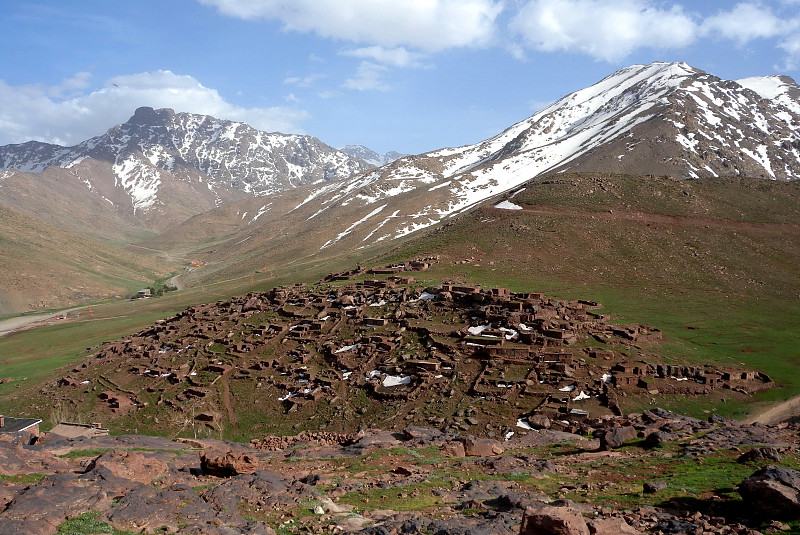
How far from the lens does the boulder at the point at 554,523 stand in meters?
10.2

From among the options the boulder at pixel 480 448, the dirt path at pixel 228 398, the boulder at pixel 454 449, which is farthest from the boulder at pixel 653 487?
the dirt path at pixel 228 398

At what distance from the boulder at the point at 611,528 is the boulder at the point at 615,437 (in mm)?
10486

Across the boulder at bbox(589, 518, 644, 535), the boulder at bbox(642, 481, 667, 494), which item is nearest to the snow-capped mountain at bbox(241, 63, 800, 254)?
the boulder at bbox(642, 481, 667, 494)

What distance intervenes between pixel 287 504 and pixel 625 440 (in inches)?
587

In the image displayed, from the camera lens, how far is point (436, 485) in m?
17.4

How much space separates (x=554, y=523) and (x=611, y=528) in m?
1.91

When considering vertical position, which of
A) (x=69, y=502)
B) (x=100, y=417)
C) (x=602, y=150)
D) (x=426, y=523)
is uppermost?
(x=602, y=150)

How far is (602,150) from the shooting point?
143 metres

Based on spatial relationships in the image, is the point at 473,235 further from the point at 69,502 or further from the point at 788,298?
the point at 69,502

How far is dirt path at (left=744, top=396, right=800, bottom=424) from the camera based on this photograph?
29188 mm

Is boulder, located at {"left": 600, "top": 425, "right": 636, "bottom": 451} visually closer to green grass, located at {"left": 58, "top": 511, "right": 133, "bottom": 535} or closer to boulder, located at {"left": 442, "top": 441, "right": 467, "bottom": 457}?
boulder, located at {"left": 442, "top": 441, "right": 467, "bottom": 457}

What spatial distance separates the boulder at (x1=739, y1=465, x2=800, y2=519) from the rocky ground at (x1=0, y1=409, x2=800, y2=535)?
0.03m

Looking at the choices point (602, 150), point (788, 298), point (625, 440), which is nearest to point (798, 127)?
point (602, 150)

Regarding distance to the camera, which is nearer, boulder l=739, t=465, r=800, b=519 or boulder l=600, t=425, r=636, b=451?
boulder l=739, t=465, r=800, b=519
